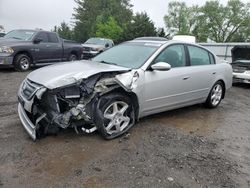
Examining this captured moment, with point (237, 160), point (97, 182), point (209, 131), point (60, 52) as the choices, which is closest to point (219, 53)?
point (60, 52)

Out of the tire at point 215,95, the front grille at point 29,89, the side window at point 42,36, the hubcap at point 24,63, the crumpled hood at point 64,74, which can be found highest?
the side window at point 42,36

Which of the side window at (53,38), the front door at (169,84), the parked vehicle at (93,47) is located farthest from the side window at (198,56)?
the parked vehicle at (93,47)

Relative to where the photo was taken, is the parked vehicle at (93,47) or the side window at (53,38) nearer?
the side window at (53,38)

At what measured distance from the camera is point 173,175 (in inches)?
147

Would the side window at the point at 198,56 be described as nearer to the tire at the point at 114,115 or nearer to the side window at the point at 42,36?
the tire at the point at 114,115

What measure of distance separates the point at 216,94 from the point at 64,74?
13.9 ft

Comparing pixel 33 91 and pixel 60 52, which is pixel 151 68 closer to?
pixel 33 91

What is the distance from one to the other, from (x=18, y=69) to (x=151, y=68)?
23.8 ft

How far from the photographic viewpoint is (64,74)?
14.5 ft

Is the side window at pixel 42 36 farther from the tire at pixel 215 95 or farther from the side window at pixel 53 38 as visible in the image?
the tire at pixel 215 95

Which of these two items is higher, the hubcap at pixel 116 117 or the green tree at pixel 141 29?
the green tree at pixel 141 29

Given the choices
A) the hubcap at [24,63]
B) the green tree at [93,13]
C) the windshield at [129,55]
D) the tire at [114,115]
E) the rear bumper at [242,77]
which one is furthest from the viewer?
the green tree at [93,13]

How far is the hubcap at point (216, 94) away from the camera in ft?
23.4

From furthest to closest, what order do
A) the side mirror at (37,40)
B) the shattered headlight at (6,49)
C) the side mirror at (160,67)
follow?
the side mirror at (37,40) < the shattered headlight at (6,49) < the side mirror at (160,67)
